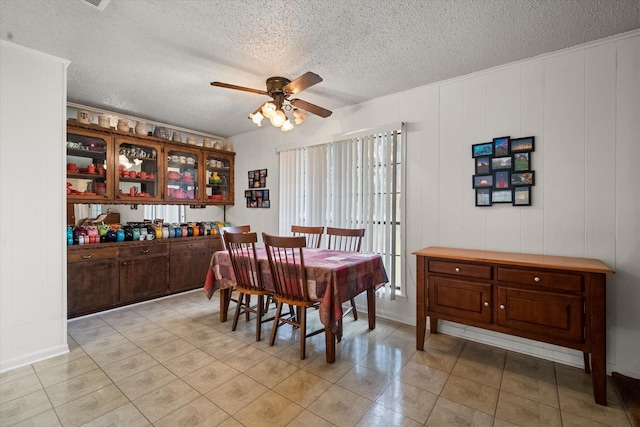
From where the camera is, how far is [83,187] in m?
3.62

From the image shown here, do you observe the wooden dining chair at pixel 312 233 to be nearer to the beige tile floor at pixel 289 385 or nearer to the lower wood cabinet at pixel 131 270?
the beige tile floor at pixel 289 385

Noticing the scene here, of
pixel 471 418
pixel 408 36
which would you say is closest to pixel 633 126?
pixel 408 36

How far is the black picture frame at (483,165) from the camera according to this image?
2777 millimetres

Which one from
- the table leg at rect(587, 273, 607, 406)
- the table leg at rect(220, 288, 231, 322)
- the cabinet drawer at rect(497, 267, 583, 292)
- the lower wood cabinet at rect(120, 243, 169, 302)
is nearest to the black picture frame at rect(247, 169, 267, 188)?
the lower wood cabinet at rect(120, 243, 169, 302)

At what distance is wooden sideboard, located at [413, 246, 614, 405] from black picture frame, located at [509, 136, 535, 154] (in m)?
0.93

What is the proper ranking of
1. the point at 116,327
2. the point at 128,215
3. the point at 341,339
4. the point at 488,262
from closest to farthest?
the point at 488,262
the point at 341,339
the point at 116,327
the point at 128,215

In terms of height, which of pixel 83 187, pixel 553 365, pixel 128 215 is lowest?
pixel 553 365

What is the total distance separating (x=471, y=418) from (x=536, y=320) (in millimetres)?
883

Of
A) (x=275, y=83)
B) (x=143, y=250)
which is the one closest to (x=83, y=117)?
(x=143, y=250)

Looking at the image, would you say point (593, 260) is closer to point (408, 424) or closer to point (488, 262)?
point (488, 262)

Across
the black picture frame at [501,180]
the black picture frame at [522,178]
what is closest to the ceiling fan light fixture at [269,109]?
the black picture frame at [501,180]

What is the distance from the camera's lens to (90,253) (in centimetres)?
344

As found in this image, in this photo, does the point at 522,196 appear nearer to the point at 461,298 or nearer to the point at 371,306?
the point at 461,298

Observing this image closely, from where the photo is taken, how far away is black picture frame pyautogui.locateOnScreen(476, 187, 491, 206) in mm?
2779
